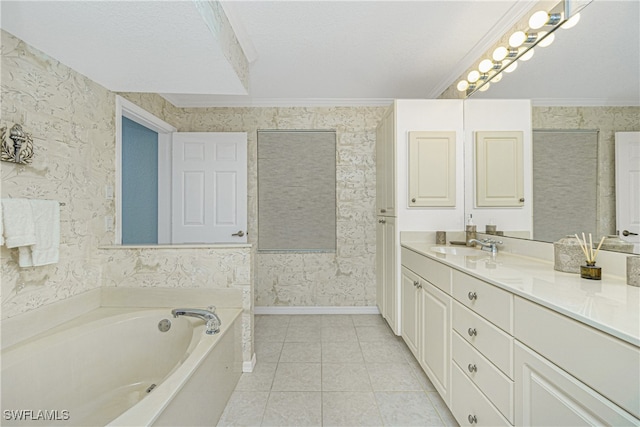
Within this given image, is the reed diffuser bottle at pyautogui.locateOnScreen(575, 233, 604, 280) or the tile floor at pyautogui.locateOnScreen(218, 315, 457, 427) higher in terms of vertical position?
the reed diffuser bottle at pyautogui.locateOnScreen(575, 233, 604, 280)

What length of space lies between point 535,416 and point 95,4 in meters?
2.23

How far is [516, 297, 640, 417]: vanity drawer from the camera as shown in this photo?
0.65 metres

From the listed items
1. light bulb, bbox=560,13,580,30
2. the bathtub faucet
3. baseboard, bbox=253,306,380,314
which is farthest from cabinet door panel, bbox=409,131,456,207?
the bathtub faucet

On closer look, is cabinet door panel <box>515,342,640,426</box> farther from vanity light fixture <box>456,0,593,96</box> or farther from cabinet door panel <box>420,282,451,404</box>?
vanity light fixture <box>456,0,593,96</box>

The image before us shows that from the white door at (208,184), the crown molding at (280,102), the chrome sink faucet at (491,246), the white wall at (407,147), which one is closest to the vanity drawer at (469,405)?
the chrome sink faucet at (491,246)

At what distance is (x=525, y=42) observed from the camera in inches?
69.6

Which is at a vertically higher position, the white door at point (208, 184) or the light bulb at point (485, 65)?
the light bulb at point (485, 65)

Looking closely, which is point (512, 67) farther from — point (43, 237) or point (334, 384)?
point (43, 237)

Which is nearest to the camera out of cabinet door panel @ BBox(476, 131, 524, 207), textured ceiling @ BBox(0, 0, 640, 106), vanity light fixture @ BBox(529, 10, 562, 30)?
textured ceiling @ BBox(0, 0, 640, 106)

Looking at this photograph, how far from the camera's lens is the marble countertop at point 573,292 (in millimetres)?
719

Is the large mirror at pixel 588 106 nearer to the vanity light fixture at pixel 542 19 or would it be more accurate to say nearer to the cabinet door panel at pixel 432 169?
the vanity light fixture at pixel 542 19

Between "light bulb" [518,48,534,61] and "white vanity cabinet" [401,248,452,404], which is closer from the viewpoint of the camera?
"white vanity cabinet" [401,248,452,404]

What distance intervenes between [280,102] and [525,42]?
225cm

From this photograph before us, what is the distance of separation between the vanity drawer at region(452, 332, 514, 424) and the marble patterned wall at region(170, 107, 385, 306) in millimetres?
1850
